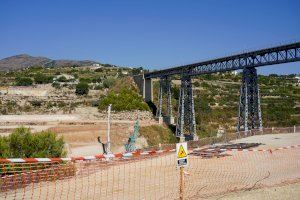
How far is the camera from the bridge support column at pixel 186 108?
47059 mm

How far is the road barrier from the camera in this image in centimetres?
1367

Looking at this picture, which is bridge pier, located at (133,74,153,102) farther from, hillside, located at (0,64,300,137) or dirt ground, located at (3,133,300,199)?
dirt ground, located at (3,133,300,199)

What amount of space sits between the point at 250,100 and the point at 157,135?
12.3 meters

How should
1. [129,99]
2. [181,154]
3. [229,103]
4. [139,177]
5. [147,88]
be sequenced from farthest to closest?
[229,103], [147,88], [129,99], [139,177], [181,154]

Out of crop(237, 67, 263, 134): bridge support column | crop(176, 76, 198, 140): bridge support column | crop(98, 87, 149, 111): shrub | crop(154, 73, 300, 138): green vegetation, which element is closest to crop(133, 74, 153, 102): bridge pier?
crop(154, 73, 300, 138): green vegetation

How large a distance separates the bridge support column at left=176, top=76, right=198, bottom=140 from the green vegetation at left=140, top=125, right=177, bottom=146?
1340 mm

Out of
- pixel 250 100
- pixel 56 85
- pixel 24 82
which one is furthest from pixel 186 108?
pixel 24 82

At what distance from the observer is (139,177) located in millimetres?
16984

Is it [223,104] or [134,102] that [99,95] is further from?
[223,104]

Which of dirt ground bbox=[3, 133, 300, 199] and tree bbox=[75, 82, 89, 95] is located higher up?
tree bbox=[75, 82, 89, 95]

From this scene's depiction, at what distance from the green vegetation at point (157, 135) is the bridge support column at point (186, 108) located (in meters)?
1.34

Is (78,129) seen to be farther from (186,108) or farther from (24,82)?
(24,82)

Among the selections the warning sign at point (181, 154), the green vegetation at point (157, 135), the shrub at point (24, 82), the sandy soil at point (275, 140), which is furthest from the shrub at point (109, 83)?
the warning sign at point (181, 154)

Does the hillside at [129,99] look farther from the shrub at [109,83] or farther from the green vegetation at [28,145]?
the green vegetation at [28,145]
